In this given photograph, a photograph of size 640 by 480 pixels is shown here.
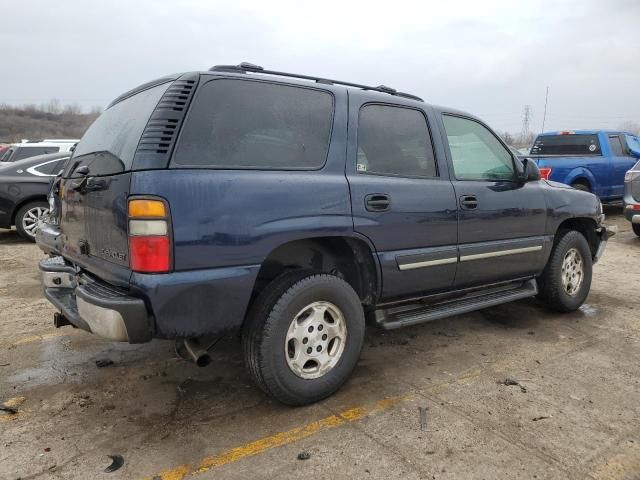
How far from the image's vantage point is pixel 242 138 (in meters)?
2.75

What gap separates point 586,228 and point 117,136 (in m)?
4.45

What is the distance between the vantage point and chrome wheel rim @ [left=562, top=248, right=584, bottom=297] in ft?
15.6

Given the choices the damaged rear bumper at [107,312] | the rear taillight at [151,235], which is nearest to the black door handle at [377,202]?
the rear taillight at [151,235]

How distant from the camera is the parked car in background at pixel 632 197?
8.45 metres

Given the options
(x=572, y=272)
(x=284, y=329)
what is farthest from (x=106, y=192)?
(x=572, y=272)

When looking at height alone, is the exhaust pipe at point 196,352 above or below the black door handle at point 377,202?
below

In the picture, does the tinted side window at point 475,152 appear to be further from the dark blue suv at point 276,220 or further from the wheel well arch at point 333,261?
the wheel well arch at point 333,261

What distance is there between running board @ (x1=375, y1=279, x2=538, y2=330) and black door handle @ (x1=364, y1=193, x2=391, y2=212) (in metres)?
0.73

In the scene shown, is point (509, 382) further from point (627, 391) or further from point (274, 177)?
point (274, 177)

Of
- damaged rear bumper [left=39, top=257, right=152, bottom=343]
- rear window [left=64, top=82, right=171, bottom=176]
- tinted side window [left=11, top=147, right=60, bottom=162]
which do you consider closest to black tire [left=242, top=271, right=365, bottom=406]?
damaged rear bumper [left=39, top=257, right=152, bottom=343]

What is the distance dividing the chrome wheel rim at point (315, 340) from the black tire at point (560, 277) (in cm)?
250

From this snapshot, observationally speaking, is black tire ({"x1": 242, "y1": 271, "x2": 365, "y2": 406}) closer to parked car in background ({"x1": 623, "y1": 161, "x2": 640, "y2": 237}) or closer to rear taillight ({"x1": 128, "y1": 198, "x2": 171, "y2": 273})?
rear taillight ({"x1": 128, "y1": 198, "x2": 171, "y2": 273})

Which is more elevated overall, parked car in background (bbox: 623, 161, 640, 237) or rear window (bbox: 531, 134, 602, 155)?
rear window (bbox: 531, 134, 602, 155)

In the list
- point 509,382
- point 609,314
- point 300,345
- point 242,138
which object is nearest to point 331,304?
point 300,345
